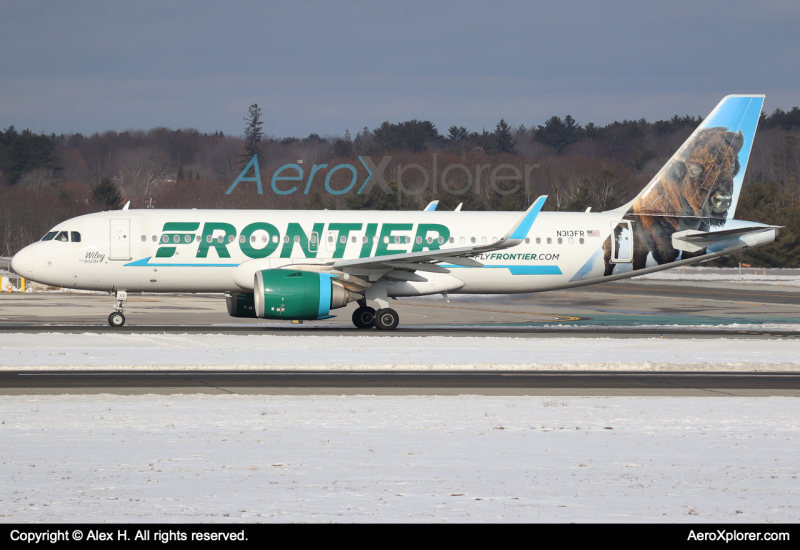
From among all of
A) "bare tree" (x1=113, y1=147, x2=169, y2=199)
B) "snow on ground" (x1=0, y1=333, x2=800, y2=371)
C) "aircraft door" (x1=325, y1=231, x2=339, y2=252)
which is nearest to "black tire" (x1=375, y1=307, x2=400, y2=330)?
"aircraft door" (x1=325, y1=231, x2=339, y2=252)

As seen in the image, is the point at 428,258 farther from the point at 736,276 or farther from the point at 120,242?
the point at 736,276

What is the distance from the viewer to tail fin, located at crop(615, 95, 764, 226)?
105ft

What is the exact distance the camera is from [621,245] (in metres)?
31.0

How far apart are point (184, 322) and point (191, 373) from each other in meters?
14.3

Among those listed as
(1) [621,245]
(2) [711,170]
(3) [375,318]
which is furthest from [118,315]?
(2) [711,170]

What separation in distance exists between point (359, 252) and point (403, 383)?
12277 millimetres

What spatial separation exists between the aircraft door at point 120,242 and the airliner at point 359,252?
31 mm

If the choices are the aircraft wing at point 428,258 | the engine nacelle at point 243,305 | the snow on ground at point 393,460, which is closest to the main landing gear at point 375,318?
the aircraft wing at point 428,258

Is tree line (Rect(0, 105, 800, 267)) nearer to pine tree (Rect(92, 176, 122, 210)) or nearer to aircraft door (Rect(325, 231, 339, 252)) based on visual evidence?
pine tree (Rect(92, 176, 122, 210))

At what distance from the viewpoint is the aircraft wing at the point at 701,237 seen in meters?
31.0

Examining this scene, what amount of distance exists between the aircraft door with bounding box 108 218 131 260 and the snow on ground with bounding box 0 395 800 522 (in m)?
14.3

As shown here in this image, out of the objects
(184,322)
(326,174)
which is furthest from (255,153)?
(184,322)

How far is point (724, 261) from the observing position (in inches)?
3179

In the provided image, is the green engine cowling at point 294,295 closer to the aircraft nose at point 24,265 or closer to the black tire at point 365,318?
the black tire at point 365,318
